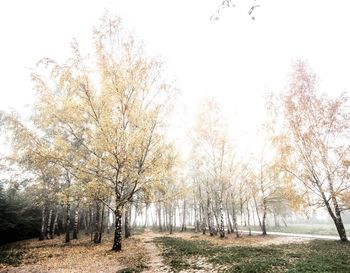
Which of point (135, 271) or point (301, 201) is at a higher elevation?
point (301, 201)

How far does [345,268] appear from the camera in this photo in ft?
30.5

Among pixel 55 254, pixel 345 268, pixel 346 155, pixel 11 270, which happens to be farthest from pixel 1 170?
pixel 346 155

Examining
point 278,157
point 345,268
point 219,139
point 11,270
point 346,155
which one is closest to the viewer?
point 345,268

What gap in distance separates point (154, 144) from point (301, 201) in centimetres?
1172

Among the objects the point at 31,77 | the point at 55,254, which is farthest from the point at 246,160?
the point at 31,77

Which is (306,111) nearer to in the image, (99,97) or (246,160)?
(246,160)

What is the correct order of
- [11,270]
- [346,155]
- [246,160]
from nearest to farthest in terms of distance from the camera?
[11,270] → [346,155] → [246,160]

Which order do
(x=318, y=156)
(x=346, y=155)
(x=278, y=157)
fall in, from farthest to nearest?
(x=278, y=157) → (x=318, y=156) → (x=346, y=155)

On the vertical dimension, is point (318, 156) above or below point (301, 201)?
above

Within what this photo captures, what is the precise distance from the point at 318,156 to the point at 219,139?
9.83 metres

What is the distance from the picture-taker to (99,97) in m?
16.5

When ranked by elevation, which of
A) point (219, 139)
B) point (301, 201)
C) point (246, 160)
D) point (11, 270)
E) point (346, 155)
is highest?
point (219, 139)

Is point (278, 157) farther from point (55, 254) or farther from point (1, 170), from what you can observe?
point (1, 170)

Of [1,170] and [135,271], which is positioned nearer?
[135,271]
